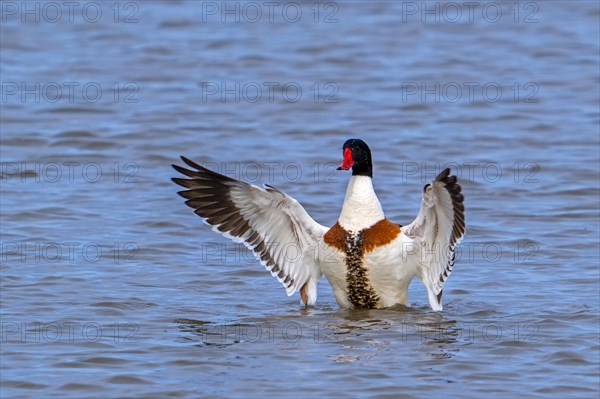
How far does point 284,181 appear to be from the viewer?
51.9 feet

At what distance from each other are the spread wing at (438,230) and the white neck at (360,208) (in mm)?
308

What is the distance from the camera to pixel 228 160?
1673 cm

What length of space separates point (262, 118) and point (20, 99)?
3.87m

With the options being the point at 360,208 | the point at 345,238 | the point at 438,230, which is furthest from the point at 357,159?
the point at 438,230

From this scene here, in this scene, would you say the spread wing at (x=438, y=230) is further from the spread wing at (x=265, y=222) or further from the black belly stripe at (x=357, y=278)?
the spread wing at (x=265, y=222)

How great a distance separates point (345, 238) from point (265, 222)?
0.82m

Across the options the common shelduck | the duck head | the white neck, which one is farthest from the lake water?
the duck head

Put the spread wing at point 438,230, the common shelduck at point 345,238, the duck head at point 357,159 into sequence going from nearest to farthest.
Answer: the spread wing at point 438,230
the common shelduck at point 345,238
the duck head at point 357,159

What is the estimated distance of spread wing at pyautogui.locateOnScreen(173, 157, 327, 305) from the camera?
10867mm

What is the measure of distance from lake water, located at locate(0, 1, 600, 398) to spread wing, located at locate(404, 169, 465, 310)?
0.34m

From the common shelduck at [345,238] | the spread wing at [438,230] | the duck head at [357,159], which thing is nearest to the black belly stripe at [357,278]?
the common shelduck at [345,238]

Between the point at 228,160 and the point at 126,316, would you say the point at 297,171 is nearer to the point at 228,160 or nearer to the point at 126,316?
the point at 228,160

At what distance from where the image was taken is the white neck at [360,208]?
35.1ft

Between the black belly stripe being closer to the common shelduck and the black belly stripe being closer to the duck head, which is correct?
the common shelduck
